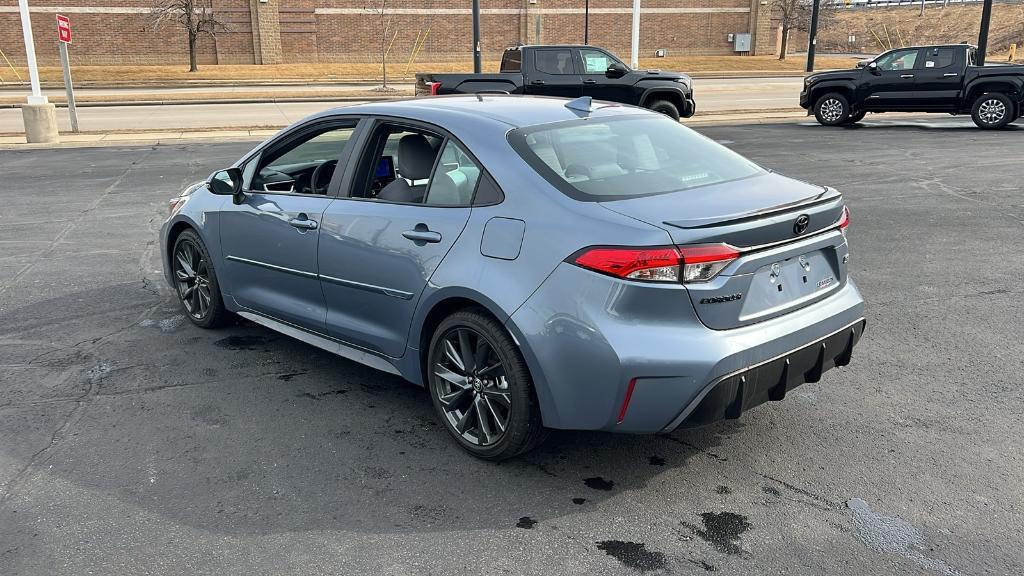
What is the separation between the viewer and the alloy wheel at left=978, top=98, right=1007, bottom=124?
18.4m

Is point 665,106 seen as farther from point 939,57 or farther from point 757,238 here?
point 757,238

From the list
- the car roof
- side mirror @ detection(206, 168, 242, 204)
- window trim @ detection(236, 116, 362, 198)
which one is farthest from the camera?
side mirror @ detection(206, 168, 242, 204)

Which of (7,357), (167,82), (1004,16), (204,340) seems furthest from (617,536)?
(1004,16)

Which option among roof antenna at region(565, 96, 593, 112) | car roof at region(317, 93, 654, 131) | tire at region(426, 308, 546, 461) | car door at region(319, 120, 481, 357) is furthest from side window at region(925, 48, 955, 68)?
tire at region(426, 308, 546, 461)

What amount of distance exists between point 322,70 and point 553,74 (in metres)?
27.7

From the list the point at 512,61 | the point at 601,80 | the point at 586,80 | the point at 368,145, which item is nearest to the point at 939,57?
the point at 601,80

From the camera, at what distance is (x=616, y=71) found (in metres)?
19.3

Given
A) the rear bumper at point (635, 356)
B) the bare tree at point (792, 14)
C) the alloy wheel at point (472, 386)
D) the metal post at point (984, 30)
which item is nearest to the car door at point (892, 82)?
the metal post at point (984, 30)

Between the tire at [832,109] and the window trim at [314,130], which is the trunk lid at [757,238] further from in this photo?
the tire at [832,109]

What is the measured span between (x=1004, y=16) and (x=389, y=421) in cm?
8550

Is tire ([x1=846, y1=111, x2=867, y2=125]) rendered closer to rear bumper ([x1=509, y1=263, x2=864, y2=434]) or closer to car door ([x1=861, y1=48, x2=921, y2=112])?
car door ([x1=861, y1=48, x2=921, y2=112])

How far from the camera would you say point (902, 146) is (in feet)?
51.5

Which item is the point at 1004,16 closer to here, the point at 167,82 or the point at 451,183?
the point at 167,82

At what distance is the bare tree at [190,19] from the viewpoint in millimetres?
42812
